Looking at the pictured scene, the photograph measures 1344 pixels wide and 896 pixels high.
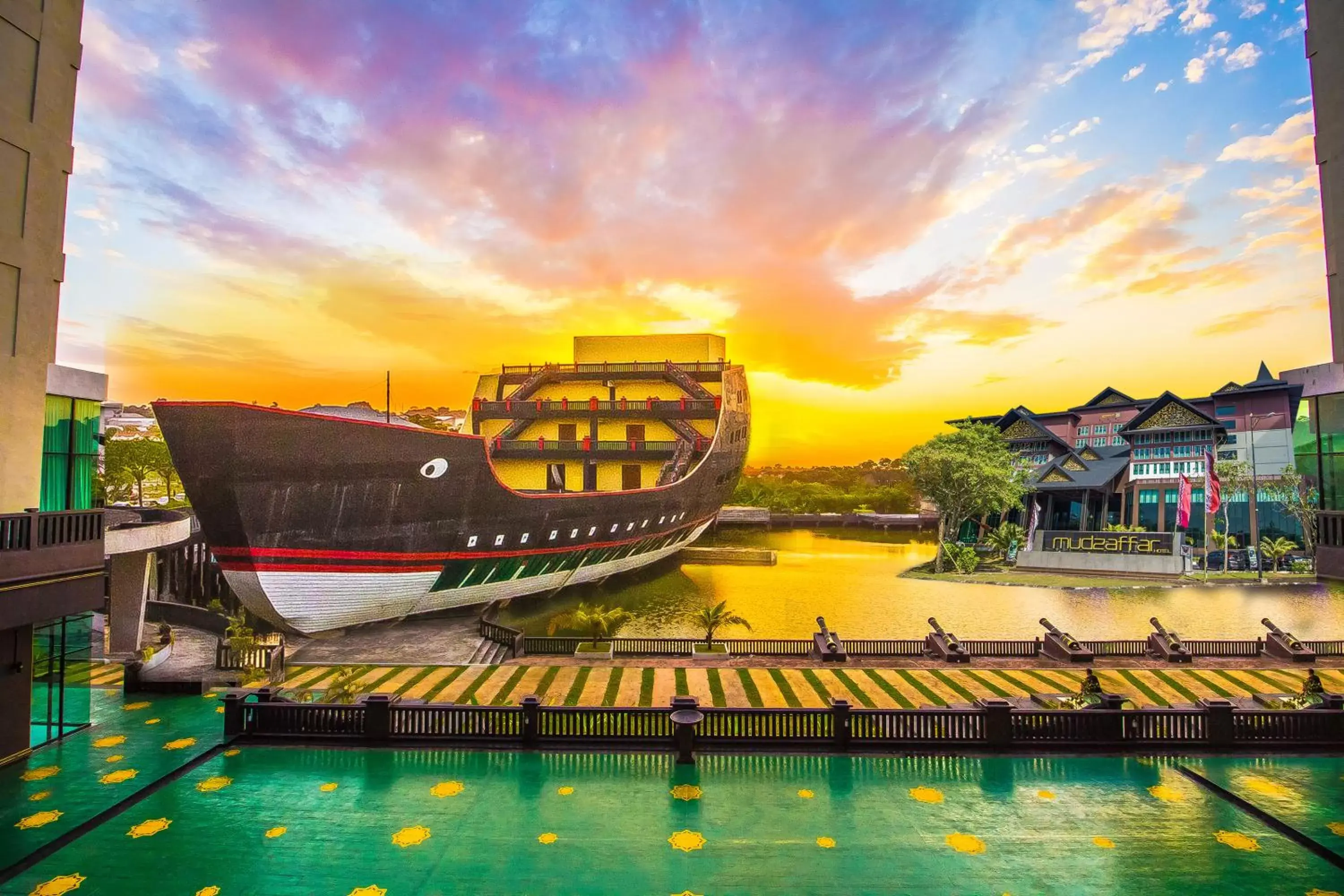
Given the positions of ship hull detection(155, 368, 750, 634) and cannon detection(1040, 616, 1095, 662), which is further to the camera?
cannon detection(1040, 616, 1095, 662)

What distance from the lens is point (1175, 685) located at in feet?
56.8

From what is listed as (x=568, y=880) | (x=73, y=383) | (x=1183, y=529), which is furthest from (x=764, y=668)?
(x=1183, y=529)

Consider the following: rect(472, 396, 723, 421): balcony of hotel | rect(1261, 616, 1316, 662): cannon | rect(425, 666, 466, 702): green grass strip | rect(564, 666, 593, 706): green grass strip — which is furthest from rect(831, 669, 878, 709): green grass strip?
rect(472, 396, 723, 421): balcony of hotel

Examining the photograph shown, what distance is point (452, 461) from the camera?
21578 mm

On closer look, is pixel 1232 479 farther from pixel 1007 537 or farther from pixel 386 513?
pixel 386 513

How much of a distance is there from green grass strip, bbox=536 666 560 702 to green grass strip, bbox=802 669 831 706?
6.86m

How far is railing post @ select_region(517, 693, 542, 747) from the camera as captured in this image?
450 inches

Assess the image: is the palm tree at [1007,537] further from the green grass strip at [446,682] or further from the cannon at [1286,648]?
the green grass strip at [446,682]

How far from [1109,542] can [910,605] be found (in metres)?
18.3

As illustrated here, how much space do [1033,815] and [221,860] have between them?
10.9 meters

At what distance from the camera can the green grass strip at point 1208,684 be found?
16531 millimetres

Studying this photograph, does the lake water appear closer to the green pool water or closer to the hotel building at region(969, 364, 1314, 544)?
the hotel building at region(969, 364, 1314, 544)

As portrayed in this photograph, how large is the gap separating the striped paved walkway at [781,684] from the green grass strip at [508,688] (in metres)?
0.03

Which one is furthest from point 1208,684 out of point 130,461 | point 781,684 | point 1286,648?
point 130,461
